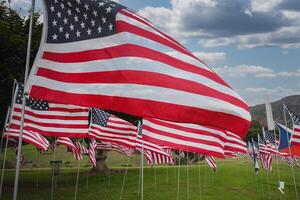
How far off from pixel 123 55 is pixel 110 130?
39.5ft

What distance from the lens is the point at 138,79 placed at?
6.30 meters

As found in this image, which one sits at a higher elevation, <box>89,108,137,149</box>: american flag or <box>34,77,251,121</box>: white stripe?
<box>89,108,137,149</box>: american flag

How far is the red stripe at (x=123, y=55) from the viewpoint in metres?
6.48

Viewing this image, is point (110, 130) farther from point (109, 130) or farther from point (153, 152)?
point (153, 152)

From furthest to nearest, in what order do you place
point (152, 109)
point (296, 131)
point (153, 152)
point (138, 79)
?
point (153, 152)
point (296, 131)
point (138, 79)
point (152, 109)

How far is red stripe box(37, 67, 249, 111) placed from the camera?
6.31m

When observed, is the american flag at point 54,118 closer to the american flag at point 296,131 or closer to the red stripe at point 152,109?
the red stripe at point 152,109

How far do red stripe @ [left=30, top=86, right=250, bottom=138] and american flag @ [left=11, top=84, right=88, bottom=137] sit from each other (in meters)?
8.49

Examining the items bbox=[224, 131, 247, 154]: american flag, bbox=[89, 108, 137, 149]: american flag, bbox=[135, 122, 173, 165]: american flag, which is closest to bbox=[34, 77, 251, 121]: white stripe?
bbox=[89, 108, 137, 149]: american flag

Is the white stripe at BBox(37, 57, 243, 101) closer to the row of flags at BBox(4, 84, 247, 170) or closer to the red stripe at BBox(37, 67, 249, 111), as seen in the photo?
the red stripe at BBox(37, 67, 249, 111)

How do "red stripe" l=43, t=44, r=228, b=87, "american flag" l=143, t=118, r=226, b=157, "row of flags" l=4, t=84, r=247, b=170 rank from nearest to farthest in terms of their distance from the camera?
"red stripe" l=43, t=44, r=228, b=87, "american flag" l=143, t=118, r=226, b=157, "row of flags" l=4, t=84, r=247, b=170

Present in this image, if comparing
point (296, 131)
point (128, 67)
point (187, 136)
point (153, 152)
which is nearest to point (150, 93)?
point (128, 67)

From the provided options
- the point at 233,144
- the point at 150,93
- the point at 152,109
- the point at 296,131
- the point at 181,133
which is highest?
the point at 296,131

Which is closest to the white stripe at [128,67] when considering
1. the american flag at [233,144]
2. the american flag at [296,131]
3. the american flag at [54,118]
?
the american flag at [54,118]
